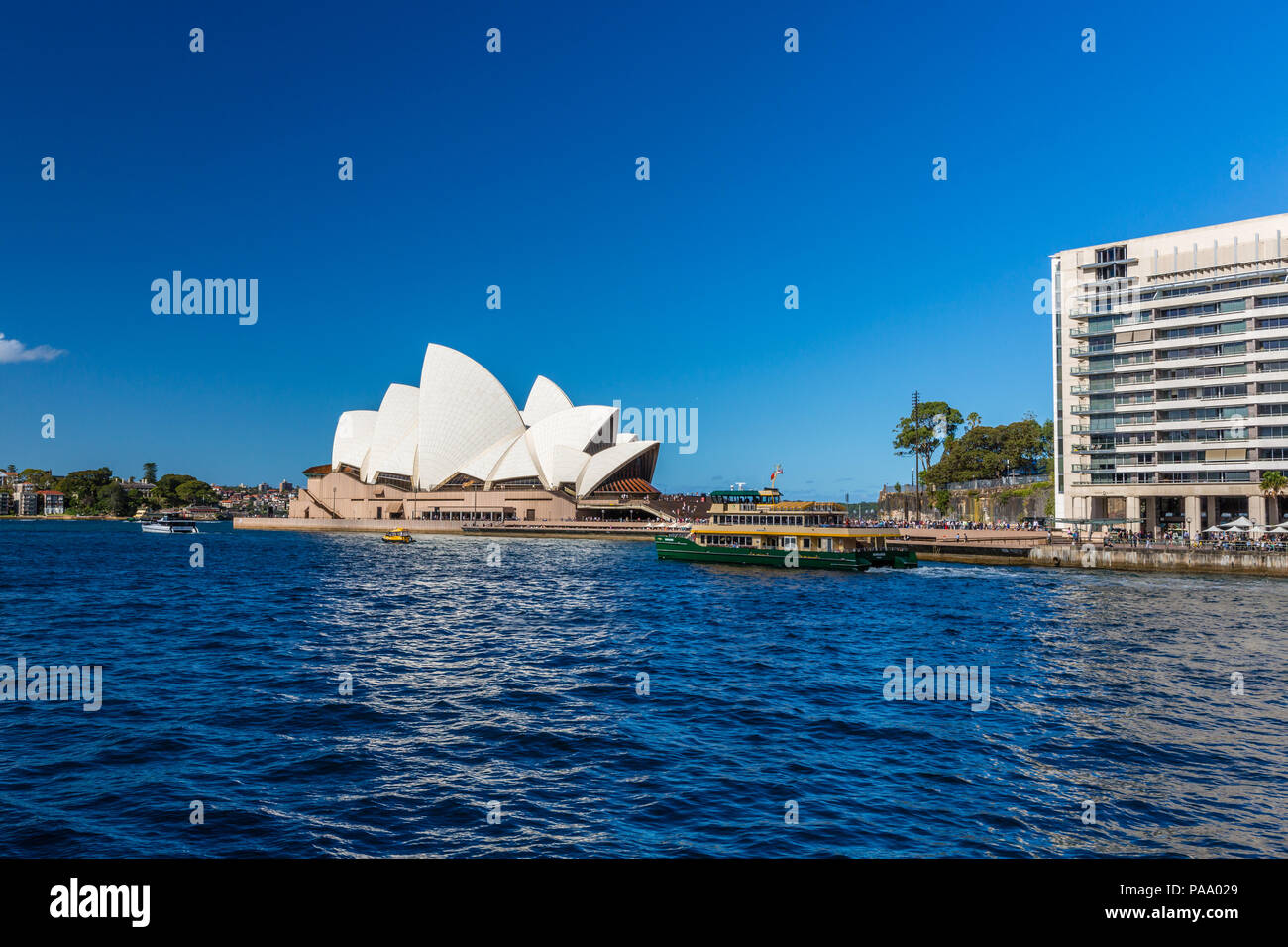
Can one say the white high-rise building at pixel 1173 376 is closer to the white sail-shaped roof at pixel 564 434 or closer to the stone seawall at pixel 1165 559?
the stone seawall at pixel 1165 559

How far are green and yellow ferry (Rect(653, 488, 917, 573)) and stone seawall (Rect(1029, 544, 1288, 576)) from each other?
467 inches

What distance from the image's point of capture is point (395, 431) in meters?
141

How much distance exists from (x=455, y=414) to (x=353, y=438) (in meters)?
31.0

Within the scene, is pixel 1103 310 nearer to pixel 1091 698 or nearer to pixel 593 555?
pixel 593 555

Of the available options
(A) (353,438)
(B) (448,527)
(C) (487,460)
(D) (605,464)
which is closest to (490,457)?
(C) (487,460)

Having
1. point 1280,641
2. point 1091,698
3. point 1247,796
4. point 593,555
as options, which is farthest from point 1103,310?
point 1247,796

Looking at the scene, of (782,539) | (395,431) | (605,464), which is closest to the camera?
(782,539)

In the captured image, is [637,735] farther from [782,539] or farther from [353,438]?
[353,438]

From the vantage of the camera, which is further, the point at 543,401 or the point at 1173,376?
the point at 543,401

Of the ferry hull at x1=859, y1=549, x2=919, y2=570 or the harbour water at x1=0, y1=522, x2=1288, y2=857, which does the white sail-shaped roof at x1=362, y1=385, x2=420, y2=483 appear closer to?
the ferry hull at x1=859, y1=549, x2=919, y2=570

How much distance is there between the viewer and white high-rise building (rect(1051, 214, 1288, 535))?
2940 inches
